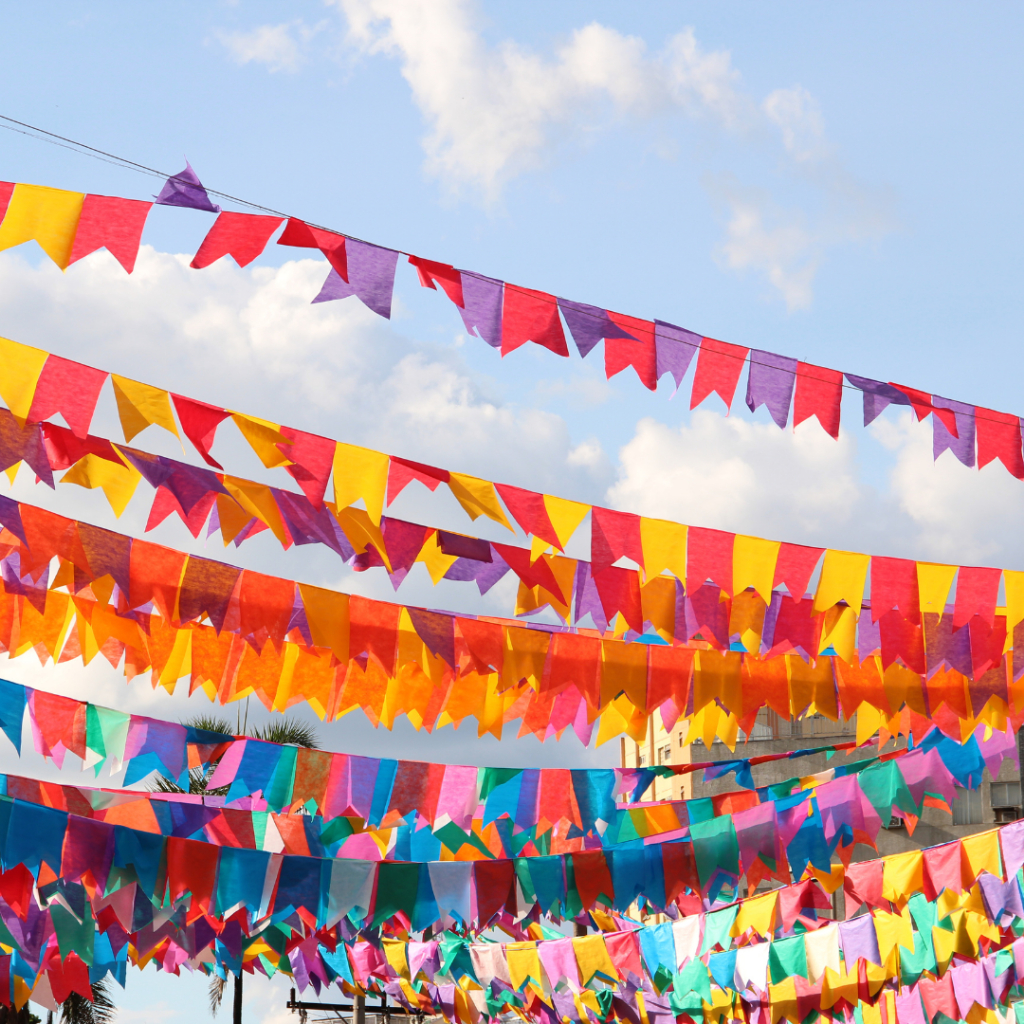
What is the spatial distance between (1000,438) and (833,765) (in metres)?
23.6

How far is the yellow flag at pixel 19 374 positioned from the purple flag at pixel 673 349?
9.02 ft

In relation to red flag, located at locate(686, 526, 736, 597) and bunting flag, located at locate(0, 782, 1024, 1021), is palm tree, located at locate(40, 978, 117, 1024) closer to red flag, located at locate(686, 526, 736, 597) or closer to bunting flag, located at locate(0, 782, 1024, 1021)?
bunting flag, located at locate(0, 782, 1024, 1021)

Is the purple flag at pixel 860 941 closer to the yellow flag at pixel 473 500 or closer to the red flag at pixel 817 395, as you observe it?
the red flag at pixel 817 395

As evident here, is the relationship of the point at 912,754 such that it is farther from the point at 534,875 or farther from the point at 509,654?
the point at 509,654

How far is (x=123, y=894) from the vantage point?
6.96 meters

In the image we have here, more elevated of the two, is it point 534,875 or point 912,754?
point 912,754

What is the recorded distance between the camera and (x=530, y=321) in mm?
5602

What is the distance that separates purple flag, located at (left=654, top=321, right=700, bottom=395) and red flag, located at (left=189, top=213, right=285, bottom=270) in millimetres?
1915

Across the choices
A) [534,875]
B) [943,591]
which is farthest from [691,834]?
[943,591]

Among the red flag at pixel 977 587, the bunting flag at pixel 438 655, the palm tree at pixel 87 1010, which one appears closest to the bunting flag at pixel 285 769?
the bunting flag at pixel 438 655

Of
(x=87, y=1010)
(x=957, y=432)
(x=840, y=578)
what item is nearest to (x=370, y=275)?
(x=840, y=578)

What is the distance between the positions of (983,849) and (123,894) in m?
5.71

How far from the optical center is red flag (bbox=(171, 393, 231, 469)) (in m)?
5.30

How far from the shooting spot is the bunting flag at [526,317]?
4742mm
